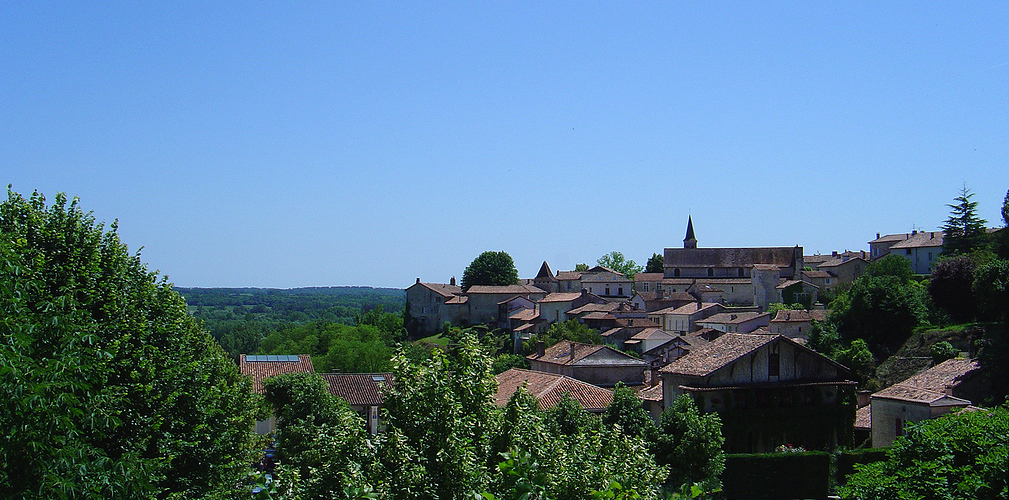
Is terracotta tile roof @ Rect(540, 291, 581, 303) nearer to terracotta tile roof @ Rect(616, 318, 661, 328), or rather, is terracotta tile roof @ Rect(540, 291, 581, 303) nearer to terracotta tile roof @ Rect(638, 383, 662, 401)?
terracotta tile roof @ Rect(616, 318, 661, 328)

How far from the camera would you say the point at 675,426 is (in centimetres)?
2862

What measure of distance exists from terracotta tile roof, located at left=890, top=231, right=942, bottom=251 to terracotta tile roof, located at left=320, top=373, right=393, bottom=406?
66.2m

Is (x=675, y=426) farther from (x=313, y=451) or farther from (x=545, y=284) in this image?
(x=545, y=284)

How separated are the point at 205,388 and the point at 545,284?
100140mm

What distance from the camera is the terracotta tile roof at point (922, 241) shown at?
281ft

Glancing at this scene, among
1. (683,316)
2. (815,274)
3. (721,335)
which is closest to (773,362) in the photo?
(721,335)

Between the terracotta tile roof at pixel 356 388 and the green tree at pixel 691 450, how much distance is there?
58.2 feet

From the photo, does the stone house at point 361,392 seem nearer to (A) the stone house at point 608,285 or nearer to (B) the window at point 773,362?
(B) the window at point 773,362

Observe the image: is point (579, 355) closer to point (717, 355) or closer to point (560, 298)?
point (717, 355)

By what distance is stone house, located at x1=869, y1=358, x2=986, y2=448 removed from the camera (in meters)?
31.6

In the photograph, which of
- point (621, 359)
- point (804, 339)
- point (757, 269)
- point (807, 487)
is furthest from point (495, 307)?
point (807, 487)

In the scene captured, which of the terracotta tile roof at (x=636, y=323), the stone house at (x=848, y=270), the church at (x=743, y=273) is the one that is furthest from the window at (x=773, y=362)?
the stone house at (x=848, y=270)

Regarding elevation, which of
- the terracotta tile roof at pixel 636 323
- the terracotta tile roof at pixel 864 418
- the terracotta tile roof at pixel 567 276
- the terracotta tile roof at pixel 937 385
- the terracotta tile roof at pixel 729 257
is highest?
the terracotta tile roof at pixel 729 257

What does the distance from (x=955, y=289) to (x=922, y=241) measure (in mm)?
38854
